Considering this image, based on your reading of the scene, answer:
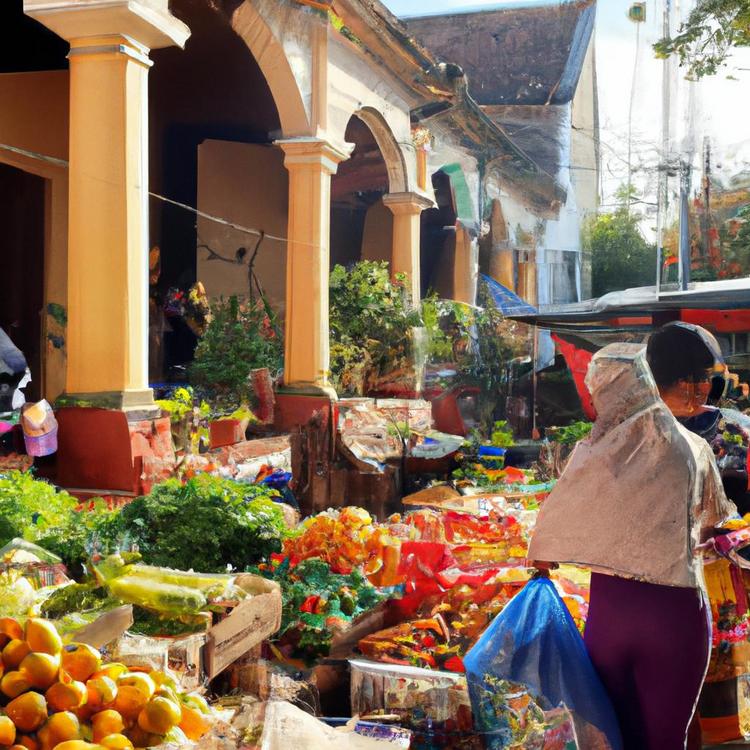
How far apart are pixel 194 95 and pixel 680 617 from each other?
9176mm

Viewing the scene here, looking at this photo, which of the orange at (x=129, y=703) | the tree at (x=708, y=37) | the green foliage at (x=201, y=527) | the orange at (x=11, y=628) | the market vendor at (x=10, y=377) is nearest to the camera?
the orange at (x=129, y=703)

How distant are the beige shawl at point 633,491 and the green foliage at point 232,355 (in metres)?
5.98

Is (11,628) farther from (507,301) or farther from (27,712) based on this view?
(507,301)

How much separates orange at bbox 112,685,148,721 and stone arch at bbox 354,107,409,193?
874 centimetres

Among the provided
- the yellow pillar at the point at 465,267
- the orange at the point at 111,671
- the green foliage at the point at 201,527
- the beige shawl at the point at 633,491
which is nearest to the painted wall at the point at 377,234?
the yellow pillar at the point at 465,267

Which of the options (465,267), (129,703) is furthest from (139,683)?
(465,267)

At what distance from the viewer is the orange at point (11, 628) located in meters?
2.83

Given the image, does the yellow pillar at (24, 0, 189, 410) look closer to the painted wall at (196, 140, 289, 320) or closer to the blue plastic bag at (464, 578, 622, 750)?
the blue plastic bag at (464, 578, 622, 750)

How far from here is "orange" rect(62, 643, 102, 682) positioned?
9.13 ft

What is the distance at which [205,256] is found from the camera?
11133mm

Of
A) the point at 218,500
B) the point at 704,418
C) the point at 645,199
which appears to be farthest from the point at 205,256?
the point at 704,418

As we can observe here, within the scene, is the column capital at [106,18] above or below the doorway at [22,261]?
above

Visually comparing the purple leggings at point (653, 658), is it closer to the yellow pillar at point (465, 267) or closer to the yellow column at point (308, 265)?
the yellow column at point (308, 265)

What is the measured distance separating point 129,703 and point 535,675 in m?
1.46
